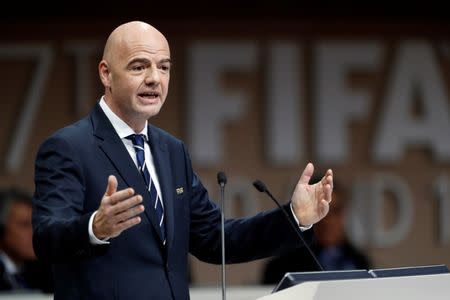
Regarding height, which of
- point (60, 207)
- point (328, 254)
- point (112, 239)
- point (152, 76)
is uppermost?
point (152, 76)

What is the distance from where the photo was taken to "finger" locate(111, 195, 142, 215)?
2.60 m

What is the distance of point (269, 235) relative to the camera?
324cm

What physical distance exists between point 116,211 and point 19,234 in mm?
3448

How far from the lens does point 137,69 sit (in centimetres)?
307

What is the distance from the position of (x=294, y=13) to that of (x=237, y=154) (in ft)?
3.39

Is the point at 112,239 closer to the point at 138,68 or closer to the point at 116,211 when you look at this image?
the point at 116,211

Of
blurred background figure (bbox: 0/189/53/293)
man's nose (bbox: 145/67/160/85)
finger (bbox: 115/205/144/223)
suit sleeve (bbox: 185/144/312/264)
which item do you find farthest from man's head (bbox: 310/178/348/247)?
finger (bbox: 115/205/144/223)

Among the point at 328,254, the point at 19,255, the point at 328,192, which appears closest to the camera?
the point at 328,192

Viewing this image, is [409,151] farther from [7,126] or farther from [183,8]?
[7,126]

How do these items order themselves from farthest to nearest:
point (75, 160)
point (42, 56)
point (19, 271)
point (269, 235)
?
point (42, 56) < point (19, 271) < point (269, 235) < point (75, 160)

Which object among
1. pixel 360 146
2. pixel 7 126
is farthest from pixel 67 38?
pixel 360 146

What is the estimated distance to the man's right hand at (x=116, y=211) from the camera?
261cm

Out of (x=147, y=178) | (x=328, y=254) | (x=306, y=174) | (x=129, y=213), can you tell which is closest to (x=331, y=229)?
(x=328, y=254)

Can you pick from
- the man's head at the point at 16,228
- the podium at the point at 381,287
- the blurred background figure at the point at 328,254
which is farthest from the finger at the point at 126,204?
the blurred background figure at the point at 328,254
